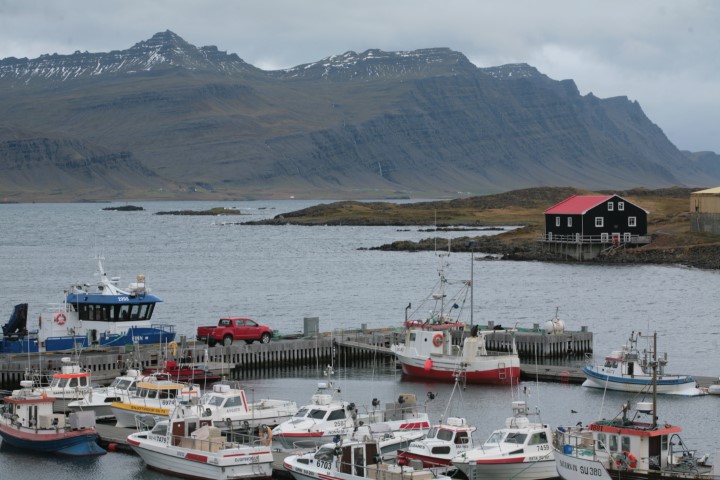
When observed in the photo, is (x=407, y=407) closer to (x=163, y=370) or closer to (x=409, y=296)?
(x=163, y=370)

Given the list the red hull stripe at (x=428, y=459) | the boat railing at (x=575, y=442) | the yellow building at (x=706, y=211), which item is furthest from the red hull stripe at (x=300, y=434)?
the yellow building at (x=706, y=211)

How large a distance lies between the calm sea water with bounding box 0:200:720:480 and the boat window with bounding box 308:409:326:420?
16.5ft

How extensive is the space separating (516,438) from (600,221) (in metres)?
96.0

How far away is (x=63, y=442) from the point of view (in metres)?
41.2

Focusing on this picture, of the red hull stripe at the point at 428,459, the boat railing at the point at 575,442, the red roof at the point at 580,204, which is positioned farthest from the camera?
the red roof at the point at 580,204

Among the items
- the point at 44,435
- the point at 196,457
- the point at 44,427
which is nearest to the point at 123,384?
the point at 44,427

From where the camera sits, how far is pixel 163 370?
5153 cm

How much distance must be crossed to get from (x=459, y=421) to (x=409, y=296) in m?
67.8

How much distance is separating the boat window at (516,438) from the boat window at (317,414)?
21.1 feet

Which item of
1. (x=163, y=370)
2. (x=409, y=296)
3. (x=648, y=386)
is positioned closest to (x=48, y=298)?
(x=409, y=296)

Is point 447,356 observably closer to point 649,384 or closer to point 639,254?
point 649,384

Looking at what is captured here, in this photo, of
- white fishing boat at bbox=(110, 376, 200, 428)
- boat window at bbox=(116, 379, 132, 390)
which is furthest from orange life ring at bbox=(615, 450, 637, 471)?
boat window at bbox=(116, 379, 132, 390)

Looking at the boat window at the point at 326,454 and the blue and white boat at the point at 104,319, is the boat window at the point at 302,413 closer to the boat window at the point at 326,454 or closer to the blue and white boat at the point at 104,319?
the boat window at the point at 326,454

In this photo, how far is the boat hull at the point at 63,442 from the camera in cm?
4109
